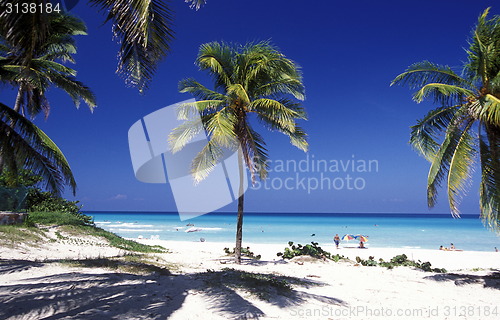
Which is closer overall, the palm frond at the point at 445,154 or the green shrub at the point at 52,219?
the palm frond at the point at 445,154

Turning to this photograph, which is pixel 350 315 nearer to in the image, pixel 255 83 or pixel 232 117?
pixel 232 117

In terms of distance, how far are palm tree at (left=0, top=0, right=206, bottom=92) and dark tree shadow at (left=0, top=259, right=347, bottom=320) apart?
3186mm

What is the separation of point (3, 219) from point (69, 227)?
2.52 m

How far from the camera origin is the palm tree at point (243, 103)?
9.99m

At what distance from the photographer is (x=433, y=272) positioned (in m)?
10.3

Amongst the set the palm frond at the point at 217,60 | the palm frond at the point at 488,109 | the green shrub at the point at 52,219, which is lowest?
the green shrub at the point at 52,219

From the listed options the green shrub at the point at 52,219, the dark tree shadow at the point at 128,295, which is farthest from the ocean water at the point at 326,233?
the dark tree shadow at the point at 128,295

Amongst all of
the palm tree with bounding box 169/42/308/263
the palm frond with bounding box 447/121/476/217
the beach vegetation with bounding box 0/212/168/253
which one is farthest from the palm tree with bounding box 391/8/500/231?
the beach vegetation with bounding box 0/212/168/253

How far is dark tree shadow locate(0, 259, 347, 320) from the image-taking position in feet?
13.0

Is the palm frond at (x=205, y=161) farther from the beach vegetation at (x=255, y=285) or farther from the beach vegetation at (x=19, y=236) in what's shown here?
the beach vegetation at (x=19, y=236)

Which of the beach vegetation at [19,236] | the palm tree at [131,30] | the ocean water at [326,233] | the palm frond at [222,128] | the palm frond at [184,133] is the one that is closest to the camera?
the palm tree at [131,30]

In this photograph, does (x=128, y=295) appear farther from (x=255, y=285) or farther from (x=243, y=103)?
(x=243, y=103)

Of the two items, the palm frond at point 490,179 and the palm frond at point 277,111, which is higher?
the palm frond at point 277,111

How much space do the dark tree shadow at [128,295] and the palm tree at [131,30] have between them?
3.19 m
